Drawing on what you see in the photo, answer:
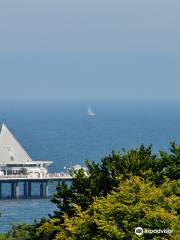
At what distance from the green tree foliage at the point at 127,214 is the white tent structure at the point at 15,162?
7420 cm

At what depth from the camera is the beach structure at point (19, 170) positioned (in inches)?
4555

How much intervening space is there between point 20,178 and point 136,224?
76644 mm

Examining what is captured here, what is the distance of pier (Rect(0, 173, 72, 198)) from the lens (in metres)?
114

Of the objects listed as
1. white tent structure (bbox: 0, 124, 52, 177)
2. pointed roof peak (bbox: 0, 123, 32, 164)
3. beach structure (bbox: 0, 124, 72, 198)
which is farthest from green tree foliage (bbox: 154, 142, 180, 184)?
pointed roof peak (bbox: 0, 123, 32, 164)

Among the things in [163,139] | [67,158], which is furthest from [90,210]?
[163,139]

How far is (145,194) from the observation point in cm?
4294

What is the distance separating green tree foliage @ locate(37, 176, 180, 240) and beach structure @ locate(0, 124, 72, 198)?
Answer: 6724 cm

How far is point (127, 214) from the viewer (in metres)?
41.6

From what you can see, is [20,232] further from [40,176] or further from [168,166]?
[40,176]

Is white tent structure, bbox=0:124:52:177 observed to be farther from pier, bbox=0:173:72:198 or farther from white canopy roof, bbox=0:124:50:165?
pier, bbox=0:173:72:198

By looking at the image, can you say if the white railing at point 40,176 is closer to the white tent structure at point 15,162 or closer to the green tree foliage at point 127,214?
the white tent structure at point 15,162

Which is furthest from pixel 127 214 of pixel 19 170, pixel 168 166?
pixel 19 170

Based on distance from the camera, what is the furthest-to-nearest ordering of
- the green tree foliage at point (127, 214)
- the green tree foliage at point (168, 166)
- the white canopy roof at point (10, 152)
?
the white canopy roof at point (10, 152)
the green tree foliage at point (168, 166)
the green tree foliage at point (127, 214)

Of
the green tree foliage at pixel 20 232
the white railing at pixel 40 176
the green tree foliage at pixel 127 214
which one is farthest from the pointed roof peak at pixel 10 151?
the green tree foliage at pixel 127 214
